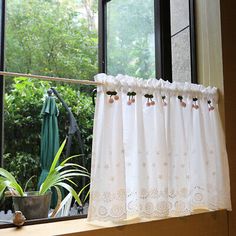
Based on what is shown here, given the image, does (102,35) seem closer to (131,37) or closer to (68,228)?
(131,37)

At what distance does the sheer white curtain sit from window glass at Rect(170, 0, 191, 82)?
35cm

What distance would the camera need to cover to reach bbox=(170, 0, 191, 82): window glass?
199 cm

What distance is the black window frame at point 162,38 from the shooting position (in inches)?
72.6

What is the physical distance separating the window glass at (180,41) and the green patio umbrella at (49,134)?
88 centimetres

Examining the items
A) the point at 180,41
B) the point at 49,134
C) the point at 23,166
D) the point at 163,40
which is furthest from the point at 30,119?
the point at 180,41

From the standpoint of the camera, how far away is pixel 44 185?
1486 millimetres

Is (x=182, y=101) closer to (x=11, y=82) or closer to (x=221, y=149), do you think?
(x=221, y=149)

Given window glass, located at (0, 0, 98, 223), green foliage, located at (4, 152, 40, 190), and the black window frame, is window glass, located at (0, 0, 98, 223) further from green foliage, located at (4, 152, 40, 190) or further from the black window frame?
the black window frame

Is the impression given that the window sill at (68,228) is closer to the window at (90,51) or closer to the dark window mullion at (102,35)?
the window at (90,51)

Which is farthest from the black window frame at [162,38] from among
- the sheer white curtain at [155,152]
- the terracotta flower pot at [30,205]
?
the terracotta flower pot at [30,205]

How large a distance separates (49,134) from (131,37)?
0.89 metres

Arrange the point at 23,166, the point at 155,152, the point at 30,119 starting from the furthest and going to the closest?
the point at 30,119 → the point at 23,166 → the point at 155,152

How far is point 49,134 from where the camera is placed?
5.98 feet

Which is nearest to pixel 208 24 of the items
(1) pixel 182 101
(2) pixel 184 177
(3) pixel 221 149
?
(1) pixel 182 101
